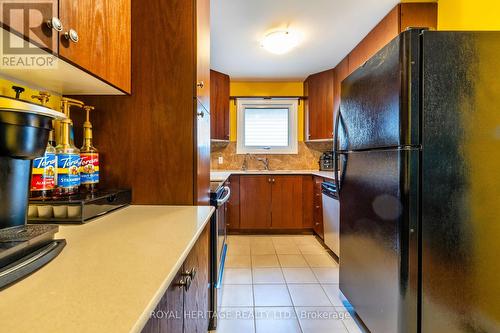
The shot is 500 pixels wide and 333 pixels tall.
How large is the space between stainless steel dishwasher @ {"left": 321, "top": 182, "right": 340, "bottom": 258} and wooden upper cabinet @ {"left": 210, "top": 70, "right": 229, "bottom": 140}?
1.65 metres

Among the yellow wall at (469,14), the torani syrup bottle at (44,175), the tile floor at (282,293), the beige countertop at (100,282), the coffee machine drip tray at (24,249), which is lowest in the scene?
the tile floor at (282,293)

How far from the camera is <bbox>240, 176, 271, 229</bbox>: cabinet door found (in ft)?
11.6

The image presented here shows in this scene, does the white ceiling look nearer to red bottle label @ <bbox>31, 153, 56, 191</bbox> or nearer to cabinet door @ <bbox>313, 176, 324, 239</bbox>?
cabinet door @ <bbox>313, 176, 324, 239</bbox>

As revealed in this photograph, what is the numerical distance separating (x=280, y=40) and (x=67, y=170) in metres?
2.26

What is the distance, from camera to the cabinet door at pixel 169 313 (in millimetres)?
513

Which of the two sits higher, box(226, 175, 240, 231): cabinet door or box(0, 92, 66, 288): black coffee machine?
box(0, 92, 66, 288): black coffee machine

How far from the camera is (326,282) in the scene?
223cm

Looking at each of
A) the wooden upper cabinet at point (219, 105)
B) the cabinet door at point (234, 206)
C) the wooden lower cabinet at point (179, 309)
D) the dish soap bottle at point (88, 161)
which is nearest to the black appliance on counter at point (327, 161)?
the cabinet door at point (234, 206)

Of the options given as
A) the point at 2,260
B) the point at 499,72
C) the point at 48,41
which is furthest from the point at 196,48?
the point at 499,72

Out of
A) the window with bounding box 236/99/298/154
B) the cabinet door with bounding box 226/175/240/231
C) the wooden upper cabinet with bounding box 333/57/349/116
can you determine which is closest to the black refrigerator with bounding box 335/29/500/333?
the wooden upper cabinet with bounding box 333/57/349/116

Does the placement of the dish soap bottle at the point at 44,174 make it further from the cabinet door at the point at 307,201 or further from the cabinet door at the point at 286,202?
the cabinet door at the point at 307,201

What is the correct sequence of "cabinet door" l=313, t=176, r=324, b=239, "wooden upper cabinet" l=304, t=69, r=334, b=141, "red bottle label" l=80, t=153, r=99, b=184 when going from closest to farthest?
1. "red bottle label" l=80, t=153, r=99, b=184
2. "cabinet door" l=313, t=176, r=324, b=239
3. "wooden upper cabinet" l=304, t=69, r=334, b=141

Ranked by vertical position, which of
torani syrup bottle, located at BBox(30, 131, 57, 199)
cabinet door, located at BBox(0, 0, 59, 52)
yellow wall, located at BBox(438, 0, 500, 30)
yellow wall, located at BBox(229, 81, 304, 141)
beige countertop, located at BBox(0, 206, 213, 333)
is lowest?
beige countertop, located at BBox(0, 206, 213, 333)

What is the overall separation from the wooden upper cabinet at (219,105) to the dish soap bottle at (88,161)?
2.45 metres
